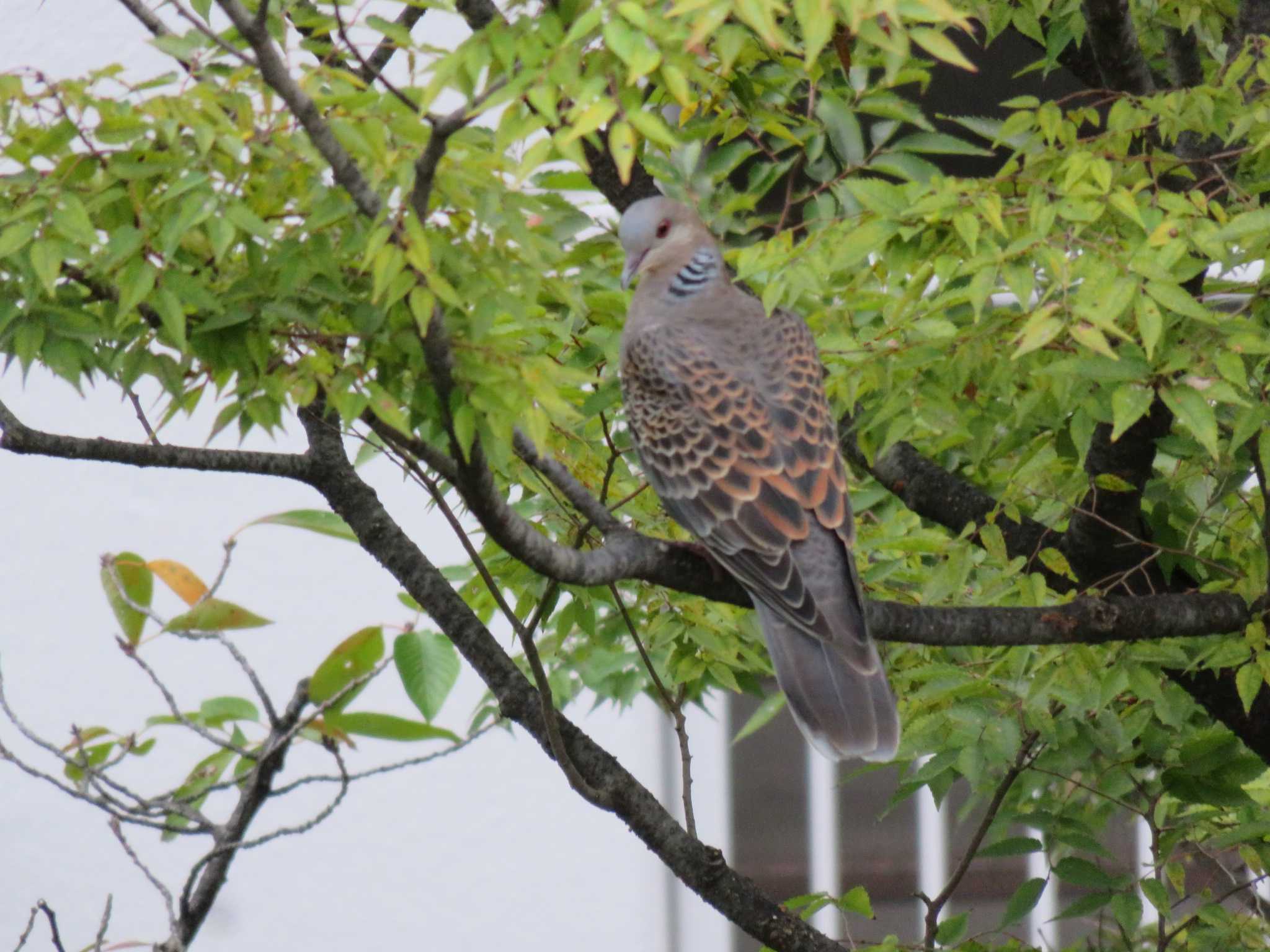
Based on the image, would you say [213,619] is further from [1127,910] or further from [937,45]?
[1127,910]

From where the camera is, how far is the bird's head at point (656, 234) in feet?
9.99

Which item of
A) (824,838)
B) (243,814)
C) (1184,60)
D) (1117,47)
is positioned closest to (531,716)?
(243,814)

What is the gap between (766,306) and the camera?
2.21 metres

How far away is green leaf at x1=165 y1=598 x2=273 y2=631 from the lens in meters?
2.54

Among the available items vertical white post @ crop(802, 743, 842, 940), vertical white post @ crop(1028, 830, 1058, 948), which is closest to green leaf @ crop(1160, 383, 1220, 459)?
vertical white post @ crop(802, 743, 842, 940)

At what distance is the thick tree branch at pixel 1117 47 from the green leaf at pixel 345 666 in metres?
1.78

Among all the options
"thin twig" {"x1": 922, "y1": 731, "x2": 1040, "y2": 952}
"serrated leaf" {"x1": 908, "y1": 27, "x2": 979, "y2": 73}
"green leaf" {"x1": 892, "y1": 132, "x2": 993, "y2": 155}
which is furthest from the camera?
"thin twig" {"x1": 922, "y1": 731, "x2": 1040, "y2": 952}

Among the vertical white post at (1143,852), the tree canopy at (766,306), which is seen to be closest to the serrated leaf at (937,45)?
the tree canopy at (766,306)

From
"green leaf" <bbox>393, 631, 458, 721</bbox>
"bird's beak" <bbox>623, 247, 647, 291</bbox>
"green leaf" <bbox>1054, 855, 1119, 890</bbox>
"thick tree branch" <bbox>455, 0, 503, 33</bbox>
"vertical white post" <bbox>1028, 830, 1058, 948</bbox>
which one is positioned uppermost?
"thick tree branch" <bbox>455, 0, 503, 33</bbox>

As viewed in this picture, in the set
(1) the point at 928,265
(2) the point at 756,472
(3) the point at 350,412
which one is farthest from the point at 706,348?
(3) the point at 350,412

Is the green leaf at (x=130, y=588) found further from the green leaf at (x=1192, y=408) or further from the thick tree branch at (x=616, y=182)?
the green leaf at (x=1192, y=408)

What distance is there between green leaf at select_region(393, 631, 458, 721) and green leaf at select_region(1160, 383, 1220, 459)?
56.9 inches

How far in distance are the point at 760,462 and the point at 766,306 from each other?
688 millimetres

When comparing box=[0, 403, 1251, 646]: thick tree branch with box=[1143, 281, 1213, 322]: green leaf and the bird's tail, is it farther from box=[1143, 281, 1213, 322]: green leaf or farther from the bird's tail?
box=[1143, 281, 1213, 322]: green leaf
